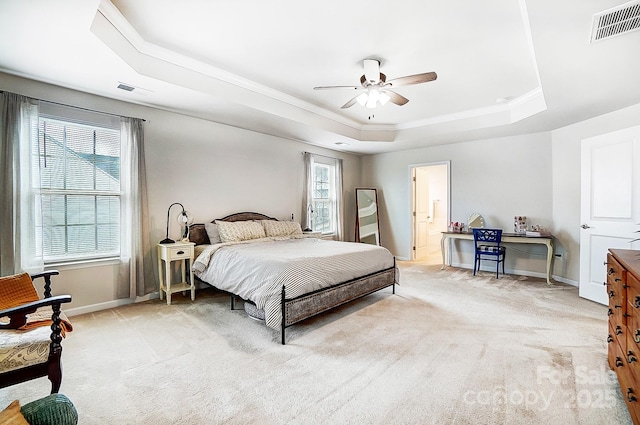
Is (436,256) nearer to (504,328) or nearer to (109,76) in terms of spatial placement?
(504,328)

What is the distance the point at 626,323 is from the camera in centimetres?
189

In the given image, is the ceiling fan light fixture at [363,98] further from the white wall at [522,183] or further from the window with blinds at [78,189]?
the white wall at [522,183]

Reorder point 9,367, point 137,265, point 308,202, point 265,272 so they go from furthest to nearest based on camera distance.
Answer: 1. point 308,202
2. point 137,265
3. point 265,272
4. point 9,367

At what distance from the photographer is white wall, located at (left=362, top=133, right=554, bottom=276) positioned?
5305 mm

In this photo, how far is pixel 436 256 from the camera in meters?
7.45

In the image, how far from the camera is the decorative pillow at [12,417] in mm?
817

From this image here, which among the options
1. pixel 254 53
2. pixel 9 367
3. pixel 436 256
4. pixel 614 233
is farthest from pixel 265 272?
pixel 436 256

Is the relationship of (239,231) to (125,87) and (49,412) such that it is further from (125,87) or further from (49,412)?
(49,412)

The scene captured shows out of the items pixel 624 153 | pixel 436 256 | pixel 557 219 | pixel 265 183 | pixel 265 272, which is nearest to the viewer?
pixel 265 272

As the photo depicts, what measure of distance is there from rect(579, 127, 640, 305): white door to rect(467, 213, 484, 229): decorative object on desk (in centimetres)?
185

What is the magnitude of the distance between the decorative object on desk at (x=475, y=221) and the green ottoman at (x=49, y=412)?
20.6 ft

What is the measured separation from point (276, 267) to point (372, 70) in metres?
2.32

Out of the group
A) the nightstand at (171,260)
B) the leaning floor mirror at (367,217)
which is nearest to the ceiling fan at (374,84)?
the nightstand at (171,260)

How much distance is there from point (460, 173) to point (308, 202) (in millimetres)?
3134
